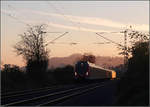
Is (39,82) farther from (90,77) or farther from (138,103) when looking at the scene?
(138,103)

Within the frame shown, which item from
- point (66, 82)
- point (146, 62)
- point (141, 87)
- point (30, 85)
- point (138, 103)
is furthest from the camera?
point (66, 82)

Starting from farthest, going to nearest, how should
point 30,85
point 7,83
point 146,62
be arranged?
point 30,85, point 7,83, point 146,62

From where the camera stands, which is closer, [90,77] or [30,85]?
[30,85]

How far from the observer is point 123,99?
16.7 m

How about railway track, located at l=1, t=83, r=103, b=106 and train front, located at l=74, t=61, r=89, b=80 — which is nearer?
railway track, located at l=1, t=83, r=103, b=106

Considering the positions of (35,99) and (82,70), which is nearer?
(35,99)

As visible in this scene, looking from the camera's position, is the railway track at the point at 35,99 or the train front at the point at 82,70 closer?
the railway track at the point at 35,99

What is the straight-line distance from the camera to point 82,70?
52.8 meters

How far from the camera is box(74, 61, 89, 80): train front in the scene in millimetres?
52125

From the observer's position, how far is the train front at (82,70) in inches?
2052

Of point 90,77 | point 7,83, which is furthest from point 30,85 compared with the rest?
point 90,77

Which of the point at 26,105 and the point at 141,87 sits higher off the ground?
the point at 141,87

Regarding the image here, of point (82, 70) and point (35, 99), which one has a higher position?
point (82, 70)

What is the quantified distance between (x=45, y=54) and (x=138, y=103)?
4556 cm
